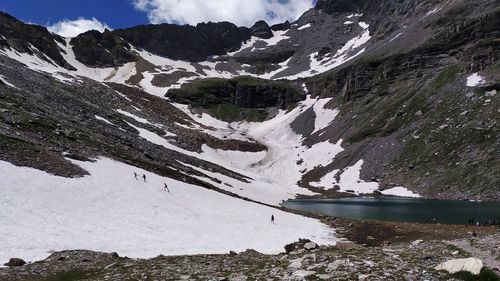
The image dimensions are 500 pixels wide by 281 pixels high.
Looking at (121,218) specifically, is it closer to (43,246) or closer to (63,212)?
(63,212)

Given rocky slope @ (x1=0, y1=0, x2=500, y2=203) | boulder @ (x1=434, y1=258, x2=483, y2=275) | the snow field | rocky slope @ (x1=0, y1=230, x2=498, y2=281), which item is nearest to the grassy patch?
rocky slope @ (x1=0, y1=230, x2=498, y2=281)

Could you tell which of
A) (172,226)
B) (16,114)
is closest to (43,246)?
(172,226)

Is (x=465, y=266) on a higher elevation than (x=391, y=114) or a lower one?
lower

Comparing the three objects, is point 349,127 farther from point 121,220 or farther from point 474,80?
point 121,220

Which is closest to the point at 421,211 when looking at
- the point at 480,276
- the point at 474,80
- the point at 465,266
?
the point at 465,266

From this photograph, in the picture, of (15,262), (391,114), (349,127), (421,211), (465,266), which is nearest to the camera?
(465,266)

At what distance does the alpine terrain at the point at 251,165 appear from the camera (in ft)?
89.4

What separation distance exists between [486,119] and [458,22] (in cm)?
6906

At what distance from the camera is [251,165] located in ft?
499

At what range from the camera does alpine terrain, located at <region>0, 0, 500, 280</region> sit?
27.2 meters

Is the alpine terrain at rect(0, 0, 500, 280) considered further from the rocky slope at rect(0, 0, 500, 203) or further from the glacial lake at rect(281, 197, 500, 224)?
the glacial lake at rect(281, 197, 500, 224)

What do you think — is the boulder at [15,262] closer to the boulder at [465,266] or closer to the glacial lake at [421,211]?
the boulder at [465,266]

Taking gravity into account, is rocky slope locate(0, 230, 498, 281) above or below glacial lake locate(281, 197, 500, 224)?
below

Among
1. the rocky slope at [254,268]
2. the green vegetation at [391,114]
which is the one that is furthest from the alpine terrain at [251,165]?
the green vegetation at [391,114]
